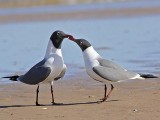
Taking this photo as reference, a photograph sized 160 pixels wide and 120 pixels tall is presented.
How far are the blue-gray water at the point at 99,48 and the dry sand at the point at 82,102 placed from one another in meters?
1.93

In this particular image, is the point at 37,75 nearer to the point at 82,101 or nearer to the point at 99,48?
the point at 82,101

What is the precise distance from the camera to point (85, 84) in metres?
11.5

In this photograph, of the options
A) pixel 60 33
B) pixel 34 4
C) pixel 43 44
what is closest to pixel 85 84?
pixel 60 33

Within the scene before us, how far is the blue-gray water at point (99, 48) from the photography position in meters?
14.2

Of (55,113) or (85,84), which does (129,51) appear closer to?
(85,84)

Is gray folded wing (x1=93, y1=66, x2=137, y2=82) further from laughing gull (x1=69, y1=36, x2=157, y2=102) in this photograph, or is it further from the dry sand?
the dry sand

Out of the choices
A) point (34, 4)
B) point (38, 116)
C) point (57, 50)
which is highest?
point (34, 4)

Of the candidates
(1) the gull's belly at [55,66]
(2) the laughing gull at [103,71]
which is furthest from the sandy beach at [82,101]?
(1) the gull's belly at [55,66]

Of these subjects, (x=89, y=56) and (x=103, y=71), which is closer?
(x=103, y=71)

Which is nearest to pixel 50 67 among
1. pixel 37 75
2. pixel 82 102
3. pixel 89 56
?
pixel 37 75

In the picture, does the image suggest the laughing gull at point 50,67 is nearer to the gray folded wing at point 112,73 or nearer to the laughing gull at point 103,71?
the laughing gull at point 103,71

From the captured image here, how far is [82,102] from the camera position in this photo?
947 centimetres

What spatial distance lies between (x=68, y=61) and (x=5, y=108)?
6.11 meters

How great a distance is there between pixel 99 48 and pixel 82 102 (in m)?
8.34
